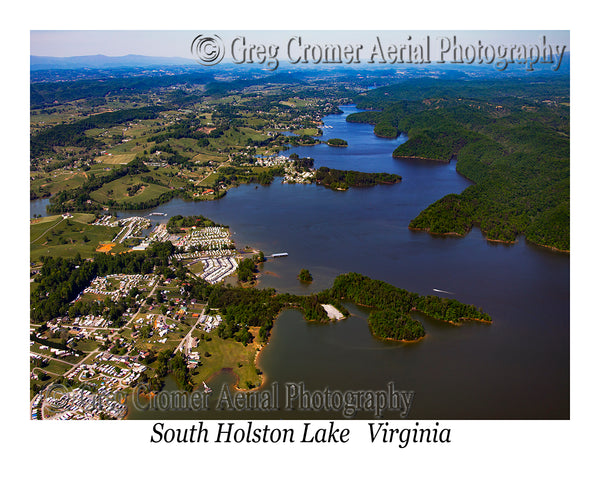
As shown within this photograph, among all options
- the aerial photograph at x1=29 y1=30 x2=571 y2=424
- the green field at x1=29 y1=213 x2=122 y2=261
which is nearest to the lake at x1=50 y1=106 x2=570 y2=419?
the aerial photograph at x1=29 y1=30 x2=571 y2=424

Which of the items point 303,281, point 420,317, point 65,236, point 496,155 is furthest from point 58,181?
point 496,155

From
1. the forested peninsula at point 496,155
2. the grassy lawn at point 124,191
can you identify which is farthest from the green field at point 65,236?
the forested peninsula at point 496,155

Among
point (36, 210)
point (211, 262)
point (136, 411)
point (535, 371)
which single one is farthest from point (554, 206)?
point (36, 210)

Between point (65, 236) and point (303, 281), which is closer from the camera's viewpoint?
point (303, 281)

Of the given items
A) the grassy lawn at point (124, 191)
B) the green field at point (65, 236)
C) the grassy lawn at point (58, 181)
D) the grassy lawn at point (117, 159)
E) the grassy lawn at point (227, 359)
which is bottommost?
the grassy lawn at point (227, 359)

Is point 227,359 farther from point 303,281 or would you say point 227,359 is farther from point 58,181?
point 58,181

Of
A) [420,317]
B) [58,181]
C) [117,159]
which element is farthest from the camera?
[117,159]

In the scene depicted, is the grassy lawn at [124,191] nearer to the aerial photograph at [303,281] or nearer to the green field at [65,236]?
A: the aerial photograph at [303,281]

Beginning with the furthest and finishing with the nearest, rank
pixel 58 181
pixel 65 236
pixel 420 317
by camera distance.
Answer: pixel 58 181, pixel 65 236, pixel 420 317

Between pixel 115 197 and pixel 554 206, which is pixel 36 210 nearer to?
pixel 115 197
